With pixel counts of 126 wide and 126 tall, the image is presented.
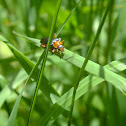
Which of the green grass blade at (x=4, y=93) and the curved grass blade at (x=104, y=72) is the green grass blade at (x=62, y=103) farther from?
the green grass blade at (x=4, y=93)

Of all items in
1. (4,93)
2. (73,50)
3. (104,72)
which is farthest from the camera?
(73,50)

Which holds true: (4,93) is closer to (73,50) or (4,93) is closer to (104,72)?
(104,72)

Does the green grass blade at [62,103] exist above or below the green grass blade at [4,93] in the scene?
below

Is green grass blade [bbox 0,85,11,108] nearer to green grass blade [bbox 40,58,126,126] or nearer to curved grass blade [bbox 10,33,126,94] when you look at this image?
green grass blade [bbox 40,58,126,126]

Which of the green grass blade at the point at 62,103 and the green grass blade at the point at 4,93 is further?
the green grass blade at the point at 4,93

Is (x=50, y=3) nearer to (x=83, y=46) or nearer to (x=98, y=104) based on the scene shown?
(x=83, y=46)

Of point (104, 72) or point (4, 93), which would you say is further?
point (4, 93)

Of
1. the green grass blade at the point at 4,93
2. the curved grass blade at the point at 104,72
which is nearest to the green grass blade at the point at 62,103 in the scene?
the curved grass blade at the point at 104,72

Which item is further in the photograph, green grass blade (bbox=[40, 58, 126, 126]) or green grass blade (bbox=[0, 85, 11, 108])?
green grass blade (bbox=[0, 85, 11, 108])

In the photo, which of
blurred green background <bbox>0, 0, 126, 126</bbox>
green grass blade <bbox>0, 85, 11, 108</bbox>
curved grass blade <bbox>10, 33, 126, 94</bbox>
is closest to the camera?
curved grass blade <bbox>10, 33, 126, 94</bbox>

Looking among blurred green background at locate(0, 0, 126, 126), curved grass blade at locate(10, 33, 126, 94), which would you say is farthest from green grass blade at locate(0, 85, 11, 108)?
curved grass blade at locate(10, 33, 126, 94)

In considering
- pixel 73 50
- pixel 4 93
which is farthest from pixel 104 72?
pixel 73 50

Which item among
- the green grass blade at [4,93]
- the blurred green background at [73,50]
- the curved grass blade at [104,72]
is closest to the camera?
the curved grass blade at [104,72]
